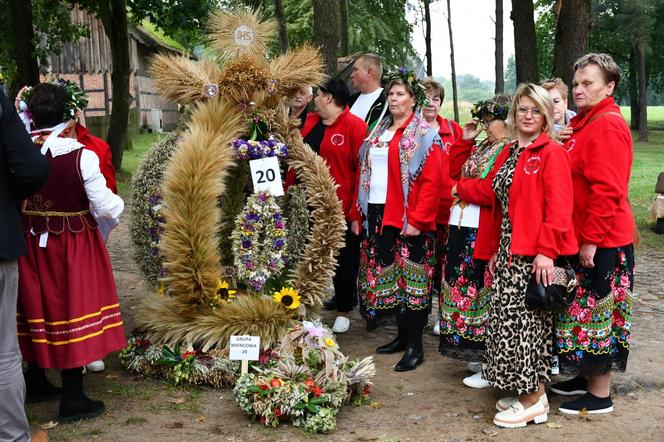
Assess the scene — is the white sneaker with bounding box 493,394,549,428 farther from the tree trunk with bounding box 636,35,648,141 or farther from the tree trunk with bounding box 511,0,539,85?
the tree trunk with bounding box 636,35,648,141

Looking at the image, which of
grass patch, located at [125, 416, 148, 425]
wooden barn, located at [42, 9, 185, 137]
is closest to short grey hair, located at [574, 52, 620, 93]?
grass patch, located at [125, 416, 148, 425]

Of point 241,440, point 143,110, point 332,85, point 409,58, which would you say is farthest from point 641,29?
point 241,440

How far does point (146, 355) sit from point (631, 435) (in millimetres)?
3038

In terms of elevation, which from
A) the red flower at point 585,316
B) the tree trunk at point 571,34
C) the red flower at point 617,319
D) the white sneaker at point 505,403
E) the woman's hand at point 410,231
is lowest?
the white sneaker at point 505,403

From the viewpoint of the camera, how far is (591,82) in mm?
4332

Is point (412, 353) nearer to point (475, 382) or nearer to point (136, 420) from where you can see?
point (475, 382)

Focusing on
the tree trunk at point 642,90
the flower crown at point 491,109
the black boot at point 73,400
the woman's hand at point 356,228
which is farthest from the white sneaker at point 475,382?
the tree trunk at point 642,90

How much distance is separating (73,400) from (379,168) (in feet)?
8.18

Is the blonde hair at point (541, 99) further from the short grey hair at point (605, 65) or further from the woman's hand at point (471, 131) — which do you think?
the woman's hand at point (471, 131)

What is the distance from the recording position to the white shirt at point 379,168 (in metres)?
5.39

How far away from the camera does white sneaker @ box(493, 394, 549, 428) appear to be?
440 centimetres

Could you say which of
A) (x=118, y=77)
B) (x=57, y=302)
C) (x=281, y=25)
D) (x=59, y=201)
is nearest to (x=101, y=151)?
(x=59, y=201)

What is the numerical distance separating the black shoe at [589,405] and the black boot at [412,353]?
113 cm

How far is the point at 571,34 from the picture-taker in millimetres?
Answer: 9914
